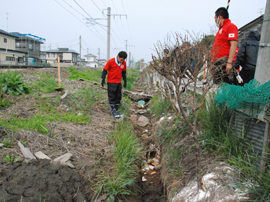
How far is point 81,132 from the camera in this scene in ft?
13.2

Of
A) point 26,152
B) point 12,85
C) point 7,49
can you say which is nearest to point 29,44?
point 7,49

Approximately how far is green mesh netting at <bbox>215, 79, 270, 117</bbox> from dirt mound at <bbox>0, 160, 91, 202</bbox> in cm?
222

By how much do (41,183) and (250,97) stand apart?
8.56 feet

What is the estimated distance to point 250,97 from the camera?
196 centimetres

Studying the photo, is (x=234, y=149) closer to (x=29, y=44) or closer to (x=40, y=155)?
(x=40, y=155)

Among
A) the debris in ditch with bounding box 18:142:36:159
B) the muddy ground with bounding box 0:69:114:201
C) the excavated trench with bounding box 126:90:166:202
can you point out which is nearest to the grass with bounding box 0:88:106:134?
the muddy ground with bounding box 0:69:114:201

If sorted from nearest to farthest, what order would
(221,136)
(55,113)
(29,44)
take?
(221,136) → (55,113) → (29,44)

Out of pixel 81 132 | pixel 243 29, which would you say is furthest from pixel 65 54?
pixel 81 132

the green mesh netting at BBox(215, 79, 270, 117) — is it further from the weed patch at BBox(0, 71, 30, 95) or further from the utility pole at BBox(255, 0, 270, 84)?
the weed patch at BBox(0, 71, 30, 95)

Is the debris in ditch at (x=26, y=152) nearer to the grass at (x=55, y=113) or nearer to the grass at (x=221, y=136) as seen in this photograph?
the grass at (x=55, y=113)

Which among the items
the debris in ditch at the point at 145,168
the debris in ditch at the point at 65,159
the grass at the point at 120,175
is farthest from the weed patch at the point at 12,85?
the debris in ditch at the point at 145,168

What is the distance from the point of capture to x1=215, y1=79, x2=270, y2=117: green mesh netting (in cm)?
187

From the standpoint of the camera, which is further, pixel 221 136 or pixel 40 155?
pixel 40 155

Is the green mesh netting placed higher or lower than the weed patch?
higher
